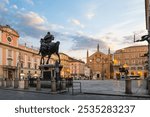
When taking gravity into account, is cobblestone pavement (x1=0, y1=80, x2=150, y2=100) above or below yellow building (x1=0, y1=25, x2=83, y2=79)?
below

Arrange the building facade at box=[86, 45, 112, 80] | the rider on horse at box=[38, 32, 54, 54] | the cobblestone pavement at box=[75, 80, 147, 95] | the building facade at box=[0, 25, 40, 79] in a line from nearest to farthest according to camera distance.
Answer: the cobblestone pavement at box=[75, 80, 147, 95], the rider on horse at box=[38, 32, 54, 54], the building facade at box=[0, 25, 40, 79], the building facade at box=[86, 45, 112, 80]

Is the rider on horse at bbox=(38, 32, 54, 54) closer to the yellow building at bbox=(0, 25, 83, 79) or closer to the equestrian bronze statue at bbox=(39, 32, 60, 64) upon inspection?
the equestrian bronze statue at bbox=(39, 32, 60, 64)

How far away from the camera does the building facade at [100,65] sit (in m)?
121

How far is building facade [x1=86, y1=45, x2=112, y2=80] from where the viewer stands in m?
121

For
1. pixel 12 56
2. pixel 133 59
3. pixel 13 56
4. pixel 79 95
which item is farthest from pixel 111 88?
pixel 133 59

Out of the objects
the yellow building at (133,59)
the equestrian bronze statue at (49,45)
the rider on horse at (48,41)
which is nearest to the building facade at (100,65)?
the yellow building at (133,59)

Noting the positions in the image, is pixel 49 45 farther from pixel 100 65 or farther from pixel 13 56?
pixel 100 65

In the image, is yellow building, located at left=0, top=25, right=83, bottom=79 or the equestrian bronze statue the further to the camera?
yellow building, located at left=0, top=25, right=83, bottom=79

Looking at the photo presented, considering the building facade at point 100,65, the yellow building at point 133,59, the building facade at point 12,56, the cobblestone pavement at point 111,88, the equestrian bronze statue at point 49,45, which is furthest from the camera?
the building facade at point 100,65

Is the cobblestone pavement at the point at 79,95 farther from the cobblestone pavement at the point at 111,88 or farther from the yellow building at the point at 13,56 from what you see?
the yellow building at the point at 13,56

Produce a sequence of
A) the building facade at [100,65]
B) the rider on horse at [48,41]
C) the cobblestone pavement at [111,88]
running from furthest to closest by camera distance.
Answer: the building facade at [100,65] → the rider on horse at [48,41] → the cobblestone pavement at [111,88]

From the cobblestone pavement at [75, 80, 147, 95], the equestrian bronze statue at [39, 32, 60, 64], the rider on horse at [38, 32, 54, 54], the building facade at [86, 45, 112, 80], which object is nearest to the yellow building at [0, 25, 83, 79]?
the building facade at [86, 45, 112, 80]

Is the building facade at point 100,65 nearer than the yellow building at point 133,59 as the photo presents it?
No

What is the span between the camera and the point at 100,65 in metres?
125
